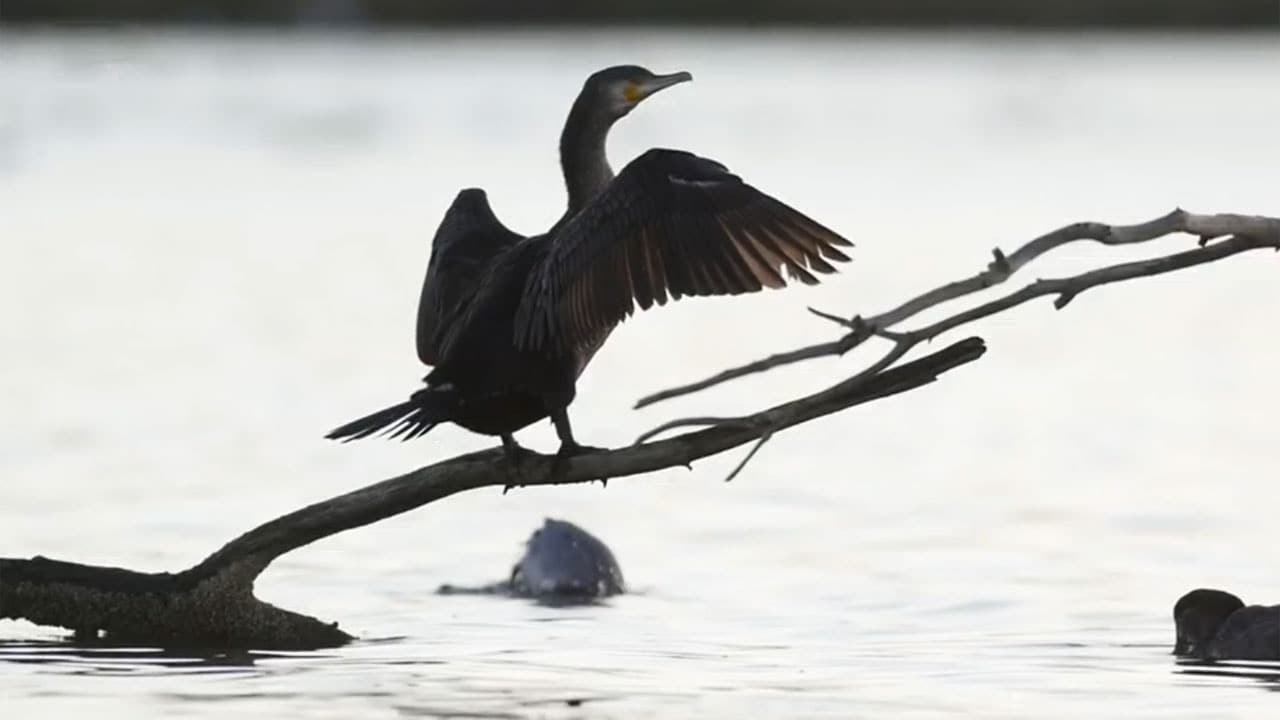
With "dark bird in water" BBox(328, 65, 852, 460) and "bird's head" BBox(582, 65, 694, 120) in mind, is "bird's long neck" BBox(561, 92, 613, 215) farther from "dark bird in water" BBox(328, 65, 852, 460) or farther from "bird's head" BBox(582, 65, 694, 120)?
"dark bird in water" BBox(328, 65, 852, 460)

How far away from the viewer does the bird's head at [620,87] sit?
7.16 metres

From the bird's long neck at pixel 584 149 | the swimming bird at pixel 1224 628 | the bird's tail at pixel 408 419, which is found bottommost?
the swimming bird at pixel 1224 628

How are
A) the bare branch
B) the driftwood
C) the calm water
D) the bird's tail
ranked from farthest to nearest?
the calm water, the bird's tail, the driftwood, the bare branch

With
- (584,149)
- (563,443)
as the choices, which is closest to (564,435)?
(563,443)

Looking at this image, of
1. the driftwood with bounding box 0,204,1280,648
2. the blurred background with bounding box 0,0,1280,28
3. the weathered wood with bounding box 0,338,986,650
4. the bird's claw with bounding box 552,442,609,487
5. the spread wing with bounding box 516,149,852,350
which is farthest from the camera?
the blurred background with bounding box 0,0,1280,28

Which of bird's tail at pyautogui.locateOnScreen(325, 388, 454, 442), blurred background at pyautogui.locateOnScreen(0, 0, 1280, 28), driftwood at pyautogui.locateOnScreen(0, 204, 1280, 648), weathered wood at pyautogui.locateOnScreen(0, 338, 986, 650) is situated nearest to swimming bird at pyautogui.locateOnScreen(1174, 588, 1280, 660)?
driftwood at pyautogui.locateOnScreen(0, 204, 1280, 648)

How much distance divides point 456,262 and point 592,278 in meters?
0.84

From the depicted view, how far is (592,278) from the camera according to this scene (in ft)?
21.2

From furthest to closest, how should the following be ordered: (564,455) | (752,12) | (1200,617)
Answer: (752,12)
(1200,617)
(564,455)

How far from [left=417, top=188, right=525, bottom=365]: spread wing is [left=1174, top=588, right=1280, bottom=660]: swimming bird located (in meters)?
1.98

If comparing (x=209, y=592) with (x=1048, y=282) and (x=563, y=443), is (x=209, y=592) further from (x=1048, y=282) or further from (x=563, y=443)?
(x=1048, y=282)

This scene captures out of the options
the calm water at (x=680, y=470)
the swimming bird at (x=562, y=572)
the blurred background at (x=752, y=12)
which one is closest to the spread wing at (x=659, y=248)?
the calm water at (x=680, y=470)

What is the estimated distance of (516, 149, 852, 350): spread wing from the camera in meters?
6.35

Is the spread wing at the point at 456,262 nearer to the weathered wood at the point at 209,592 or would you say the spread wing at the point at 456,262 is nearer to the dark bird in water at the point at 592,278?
the dark bird in water at the point at 592,278
